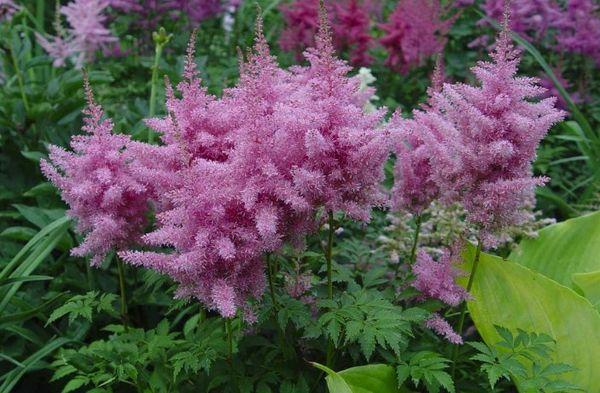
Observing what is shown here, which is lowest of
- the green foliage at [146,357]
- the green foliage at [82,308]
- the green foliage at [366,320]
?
the green foliage at [146,357]

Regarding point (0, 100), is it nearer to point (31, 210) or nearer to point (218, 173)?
point (31, 210)

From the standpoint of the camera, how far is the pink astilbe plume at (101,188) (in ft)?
6.33

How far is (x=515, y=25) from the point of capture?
172 inches

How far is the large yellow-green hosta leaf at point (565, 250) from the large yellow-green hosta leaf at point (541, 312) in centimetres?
38

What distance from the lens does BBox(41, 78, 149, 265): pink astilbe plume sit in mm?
1929

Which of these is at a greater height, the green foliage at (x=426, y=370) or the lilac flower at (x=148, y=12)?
the green foliage at (x=426, y=370)

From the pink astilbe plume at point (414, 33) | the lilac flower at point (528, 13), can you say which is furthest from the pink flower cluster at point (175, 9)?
the lilac flower at point (528, 13)

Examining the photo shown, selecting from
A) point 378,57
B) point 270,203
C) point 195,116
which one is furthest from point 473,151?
point 378,57

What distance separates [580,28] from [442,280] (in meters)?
2.82

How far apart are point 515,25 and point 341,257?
2092 mm

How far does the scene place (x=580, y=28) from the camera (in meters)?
4.28

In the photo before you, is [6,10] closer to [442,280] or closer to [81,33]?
[81,33]

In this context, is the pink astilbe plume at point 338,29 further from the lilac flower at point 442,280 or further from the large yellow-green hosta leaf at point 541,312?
the lilac flower at point 442,280

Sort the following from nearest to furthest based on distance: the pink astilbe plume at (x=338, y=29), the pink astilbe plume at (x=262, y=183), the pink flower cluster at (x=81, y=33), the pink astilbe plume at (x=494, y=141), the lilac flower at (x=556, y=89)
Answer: the pink astilbe plume at (x=262, y=183)
the pink astilbe plume at (x=494, y=141)
the pink flower cluster at (x=81, y=33)
the lilac flower at (x=556, y=89)
the pink astilbe plume at (x=338, y=29)
